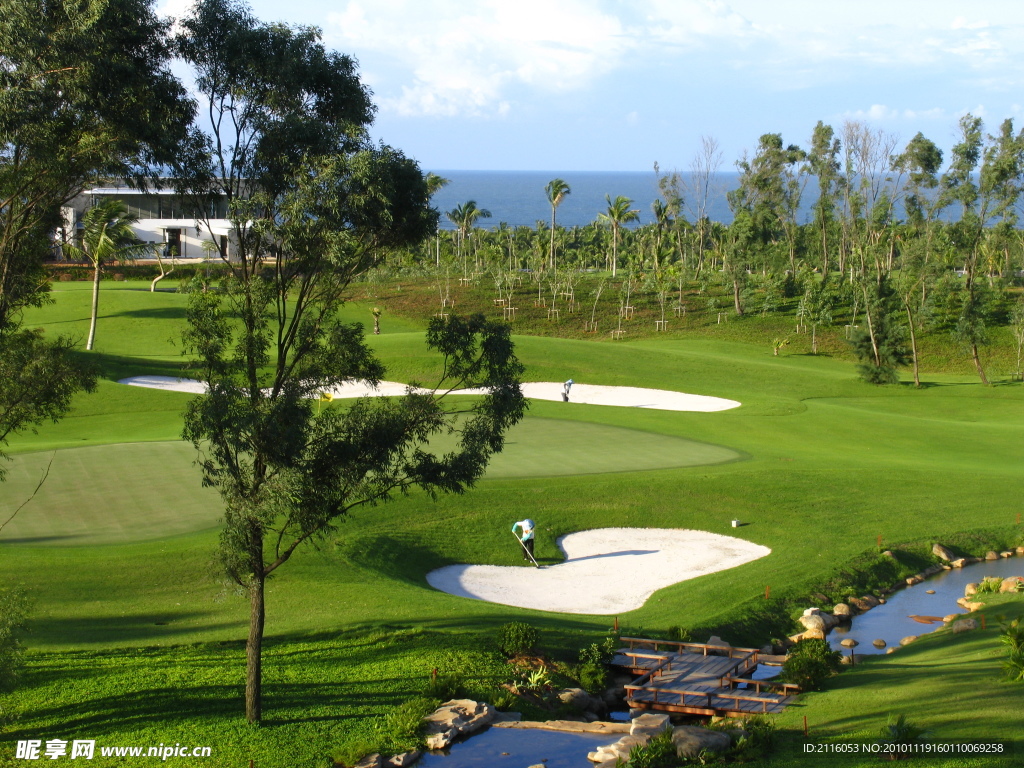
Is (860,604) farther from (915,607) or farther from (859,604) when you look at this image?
(915,607)

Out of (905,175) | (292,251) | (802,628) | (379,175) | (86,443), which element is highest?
(905,175)

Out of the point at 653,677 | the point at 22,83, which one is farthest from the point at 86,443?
the point at 653,677

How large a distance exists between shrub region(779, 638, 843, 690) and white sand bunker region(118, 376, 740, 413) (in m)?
27.4

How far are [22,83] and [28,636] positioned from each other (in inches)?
381

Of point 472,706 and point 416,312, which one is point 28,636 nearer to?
point 472,706

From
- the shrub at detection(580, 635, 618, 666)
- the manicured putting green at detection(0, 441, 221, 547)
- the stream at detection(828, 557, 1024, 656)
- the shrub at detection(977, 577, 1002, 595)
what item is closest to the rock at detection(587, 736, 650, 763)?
the shrub at detection(580, 635, 618, 666)

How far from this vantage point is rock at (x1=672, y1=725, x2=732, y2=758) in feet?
43.5

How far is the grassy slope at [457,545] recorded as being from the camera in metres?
15.8

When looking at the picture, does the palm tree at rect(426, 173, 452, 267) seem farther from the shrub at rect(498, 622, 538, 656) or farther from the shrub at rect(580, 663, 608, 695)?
the shrub at rect(580, 663, 608, 695)

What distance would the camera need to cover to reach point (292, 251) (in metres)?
13.3

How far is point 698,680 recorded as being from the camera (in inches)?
670

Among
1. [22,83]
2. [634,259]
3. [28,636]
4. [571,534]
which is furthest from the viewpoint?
[634,259]

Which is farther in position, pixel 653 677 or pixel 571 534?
pixel 571 534

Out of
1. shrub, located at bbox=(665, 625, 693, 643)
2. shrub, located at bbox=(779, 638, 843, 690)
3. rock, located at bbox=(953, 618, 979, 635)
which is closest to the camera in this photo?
shrub, located at bbox=(779, 638, 843, 690)
